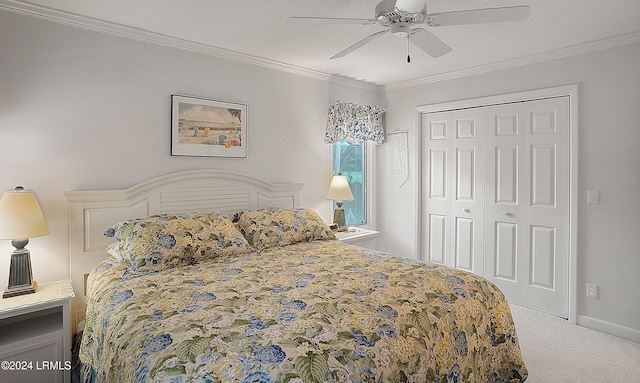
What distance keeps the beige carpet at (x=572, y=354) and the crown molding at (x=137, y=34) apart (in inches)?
125

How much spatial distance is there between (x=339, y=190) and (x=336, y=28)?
167cm

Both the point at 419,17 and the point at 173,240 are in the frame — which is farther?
the point at 173,240

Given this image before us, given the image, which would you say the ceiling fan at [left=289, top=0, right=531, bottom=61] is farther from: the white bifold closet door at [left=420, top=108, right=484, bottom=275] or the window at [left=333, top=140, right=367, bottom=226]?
the window at [left=333, top=140, right=367, bottom=226]

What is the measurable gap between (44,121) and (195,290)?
63.7 inches

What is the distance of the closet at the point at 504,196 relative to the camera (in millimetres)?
3377

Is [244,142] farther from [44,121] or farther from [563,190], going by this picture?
[563,190]

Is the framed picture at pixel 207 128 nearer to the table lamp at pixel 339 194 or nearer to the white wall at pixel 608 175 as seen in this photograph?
the table lamp at pixel 339 194

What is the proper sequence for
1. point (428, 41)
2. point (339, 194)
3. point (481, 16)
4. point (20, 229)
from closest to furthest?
point (481, 16) → point (20, 229) → point (428, 41) → point (339, 194)

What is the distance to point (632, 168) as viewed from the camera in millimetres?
2926

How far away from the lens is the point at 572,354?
2.72 m

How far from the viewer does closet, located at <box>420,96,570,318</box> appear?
338 cm

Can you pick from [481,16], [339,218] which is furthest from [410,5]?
[339,218]

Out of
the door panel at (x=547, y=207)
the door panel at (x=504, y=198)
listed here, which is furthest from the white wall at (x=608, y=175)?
the door panel at (x=504, y=198)

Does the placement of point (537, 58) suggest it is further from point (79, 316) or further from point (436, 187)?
point (79, 316)
